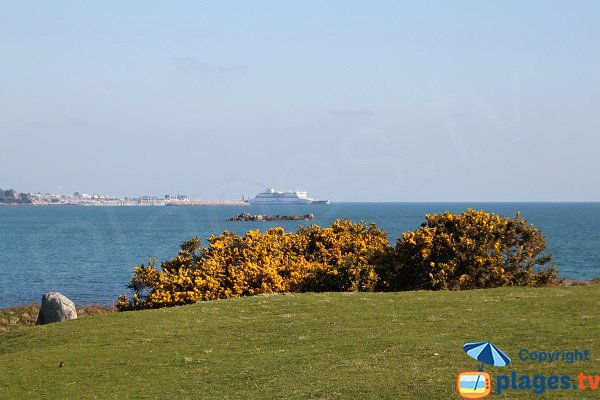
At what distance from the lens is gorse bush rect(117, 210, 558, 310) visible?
23.7 metres

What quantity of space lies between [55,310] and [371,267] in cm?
1035

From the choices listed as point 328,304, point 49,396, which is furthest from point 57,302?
point 49,396

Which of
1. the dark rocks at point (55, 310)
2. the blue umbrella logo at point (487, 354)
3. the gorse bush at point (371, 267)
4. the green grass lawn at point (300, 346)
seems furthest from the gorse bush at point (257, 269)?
the blue umbrella logo at point (487, 354)

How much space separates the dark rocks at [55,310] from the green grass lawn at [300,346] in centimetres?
340

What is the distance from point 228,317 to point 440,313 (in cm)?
527

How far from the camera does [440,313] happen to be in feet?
57.0

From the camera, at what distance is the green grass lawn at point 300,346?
1183 centimetres

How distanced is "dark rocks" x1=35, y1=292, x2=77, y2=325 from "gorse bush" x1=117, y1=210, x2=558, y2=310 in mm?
1821

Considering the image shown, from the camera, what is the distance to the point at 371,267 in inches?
966
